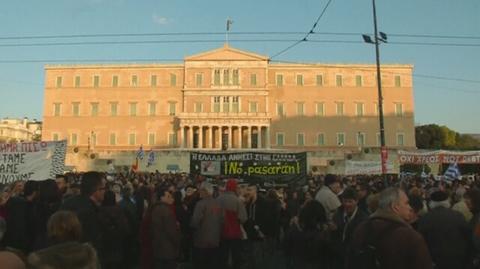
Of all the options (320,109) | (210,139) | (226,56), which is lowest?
(210,139)

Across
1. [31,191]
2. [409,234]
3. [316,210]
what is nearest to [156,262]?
[31,191]

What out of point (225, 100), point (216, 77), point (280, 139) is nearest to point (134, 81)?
point (216, 77)

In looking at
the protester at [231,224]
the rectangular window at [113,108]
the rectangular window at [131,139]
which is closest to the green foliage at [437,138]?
the rectangular window at [131,139]

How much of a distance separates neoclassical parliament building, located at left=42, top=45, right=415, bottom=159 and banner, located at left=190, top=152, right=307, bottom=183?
49.0 m

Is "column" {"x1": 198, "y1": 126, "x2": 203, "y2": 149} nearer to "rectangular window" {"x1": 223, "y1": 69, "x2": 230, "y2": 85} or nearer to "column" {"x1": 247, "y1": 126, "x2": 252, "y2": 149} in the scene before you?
"column" {"x1": 247, "y1": 126, "x2": 252, "y2": 149}

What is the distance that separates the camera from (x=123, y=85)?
6750cm

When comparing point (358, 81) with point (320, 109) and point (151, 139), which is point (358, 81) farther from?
point (151, 139)

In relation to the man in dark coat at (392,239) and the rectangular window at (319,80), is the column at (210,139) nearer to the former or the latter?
the rectangular window at (319,80)

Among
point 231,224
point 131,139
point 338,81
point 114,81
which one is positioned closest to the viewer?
point 231,224

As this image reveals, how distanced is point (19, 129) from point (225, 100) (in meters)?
78.1

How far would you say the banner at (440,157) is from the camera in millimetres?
25328

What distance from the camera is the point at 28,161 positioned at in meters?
10.2

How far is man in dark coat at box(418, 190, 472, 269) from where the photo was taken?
5488mm

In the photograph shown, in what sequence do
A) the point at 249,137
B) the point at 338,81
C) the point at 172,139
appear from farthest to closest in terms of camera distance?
the point at 338,81 < the point at 172,139 < the point at 249,137
